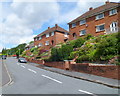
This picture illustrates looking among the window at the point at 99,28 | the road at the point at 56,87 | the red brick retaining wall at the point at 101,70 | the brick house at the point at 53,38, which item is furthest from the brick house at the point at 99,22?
the road at the point at 56,87

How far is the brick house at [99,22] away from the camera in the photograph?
2489cm

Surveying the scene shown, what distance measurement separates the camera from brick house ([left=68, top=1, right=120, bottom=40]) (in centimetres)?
2489

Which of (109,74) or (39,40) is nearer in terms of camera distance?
(109,74)

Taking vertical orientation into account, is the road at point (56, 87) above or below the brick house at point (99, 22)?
below

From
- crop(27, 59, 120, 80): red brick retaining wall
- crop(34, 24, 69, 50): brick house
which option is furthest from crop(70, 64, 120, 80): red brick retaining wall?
crop(34, 24, 69, 50): brick house

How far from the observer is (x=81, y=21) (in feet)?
108

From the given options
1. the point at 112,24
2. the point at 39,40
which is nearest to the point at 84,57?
the point at 112,24

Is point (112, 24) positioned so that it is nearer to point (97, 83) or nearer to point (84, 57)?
point (84, 57)

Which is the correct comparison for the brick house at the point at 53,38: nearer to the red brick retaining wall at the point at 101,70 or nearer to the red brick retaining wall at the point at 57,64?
the red brick retaining wall at the point at 57,64

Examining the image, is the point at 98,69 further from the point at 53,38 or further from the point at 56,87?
the point at 53,38

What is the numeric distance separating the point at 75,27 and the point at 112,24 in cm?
1114

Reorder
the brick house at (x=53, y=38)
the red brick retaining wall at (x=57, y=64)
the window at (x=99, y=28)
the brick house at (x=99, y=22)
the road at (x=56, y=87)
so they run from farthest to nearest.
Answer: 1. the brick house at (x=53, y=38)
2. the window at (x=99, y=28)
3. the brick house at (x=99, y=22)
4. the red brick retaining wall at (x=57, y=64)
5. the road at (x=56, y=87)

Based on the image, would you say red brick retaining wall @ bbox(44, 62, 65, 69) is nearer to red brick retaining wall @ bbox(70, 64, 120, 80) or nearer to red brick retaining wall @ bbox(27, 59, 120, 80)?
red brick retaining wall @ bbox(27, 59, 120, 80)

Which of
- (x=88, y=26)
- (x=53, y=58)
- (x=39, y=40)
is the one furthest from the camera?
(x=39, y=40)
